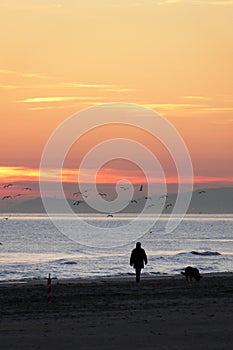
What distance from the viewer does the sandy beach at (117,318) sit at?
17.9 meters

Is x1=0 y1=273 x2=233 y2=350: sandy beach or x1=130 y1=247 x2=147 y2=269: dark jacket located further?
x1=130 y1=247 x2=147 y2=269: dark jacket

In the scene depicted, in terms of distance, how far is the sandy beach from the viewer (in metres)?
17.9

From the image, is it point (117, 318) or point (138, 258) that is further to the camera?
point (138, 258)

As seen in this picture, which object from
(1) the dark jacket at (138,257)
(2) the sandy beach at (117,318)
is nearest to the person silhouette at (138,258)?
(1) the dark jacket at (138,257)

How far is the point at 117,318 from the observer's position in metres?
21.3

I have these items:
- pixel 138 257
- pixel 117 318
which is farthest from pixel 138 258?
pixel 117 318

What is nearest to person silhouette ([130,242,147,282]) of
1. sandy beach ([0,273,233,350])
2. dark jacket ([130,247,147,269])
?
dark jacket ([130,247,147,269])

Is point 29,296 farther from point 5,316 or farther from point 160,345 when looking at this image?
point 160,345

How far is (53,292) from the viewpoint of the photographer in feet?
94.7

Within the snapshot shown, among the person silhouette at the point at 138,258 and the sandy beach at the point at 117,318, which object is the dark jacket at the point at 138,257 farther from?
the sandy beach at the point at 117,318

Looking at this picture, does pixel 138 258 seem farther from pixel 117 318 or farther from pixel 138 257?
pixel 117 318

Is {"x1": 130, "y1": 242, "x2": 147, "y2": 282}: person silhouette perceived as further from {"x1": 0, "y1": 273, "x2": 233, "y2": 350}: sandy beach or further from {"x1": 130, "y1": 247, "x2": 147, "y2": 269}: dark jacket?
{"x1": 0, "y1": 273, "x2": 233, "y2": 350}: sandy beach

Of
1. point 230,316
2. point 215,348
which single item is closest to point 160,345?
point 215,348

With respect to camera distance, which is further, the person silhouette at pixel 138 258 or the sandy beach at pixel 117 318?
the person silhouette at pixel 138 258
